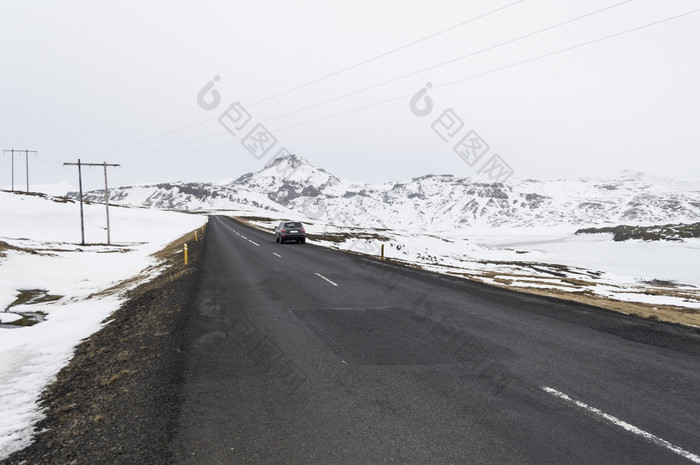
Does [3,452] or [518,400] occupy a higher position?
[518,400]

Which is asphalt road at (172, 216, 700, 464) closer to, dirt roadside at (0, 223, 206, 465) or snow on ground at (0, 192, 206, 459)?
dirt roadside at (0, 223, 206, 465)

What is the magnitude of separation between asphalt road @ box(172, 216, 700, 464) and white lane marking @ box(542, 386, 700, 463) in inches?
0.8

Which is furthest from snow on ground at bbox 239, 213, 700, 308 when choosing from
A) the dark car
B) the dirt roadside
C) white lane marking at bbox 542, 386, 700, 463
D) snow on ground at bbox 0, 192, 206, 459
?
snow on ground at bbox 0, 192, 206, 459

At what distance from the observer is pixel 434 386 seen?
4.74m

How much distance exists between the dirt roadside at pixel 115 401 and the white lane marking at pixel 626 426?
4266 mm

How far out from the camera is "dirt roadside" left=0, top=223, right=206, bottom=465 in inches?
137

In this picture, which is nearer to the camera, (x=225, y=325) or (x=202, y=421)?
(x=202, y=421)

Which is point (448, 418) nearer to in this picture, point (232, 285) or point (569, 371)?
point (569, 371)

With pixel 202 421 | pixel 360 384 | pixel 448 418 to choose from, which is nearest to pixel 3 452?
pixel 202 421

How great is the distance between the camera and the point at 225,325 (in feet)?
24.9

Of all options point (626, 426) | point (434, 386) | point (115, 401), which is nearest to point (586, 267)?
point (626, 426)

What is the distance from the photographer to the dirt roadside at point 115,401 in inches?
137

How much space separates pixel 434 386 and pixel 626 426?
1.97 meters

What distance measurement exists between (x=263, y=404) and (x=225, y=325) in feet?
12.0
